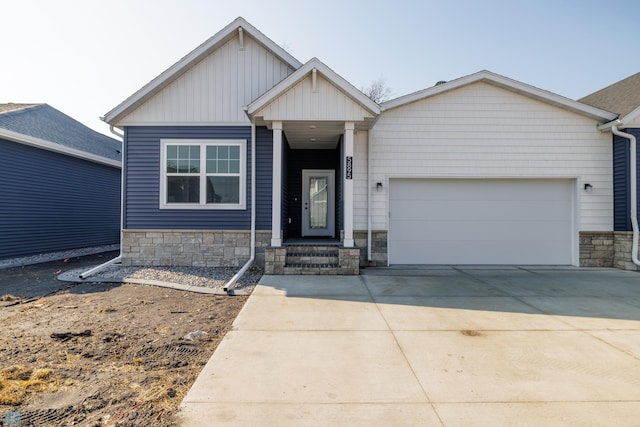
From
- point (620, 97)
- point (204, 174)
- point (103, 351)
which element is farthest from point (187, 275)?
point (620, 97)

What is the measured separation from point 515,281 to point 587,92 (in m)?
8.80

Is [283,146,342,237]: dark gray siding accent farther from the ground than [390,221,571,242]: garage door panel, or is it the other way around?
[283,146,342,237]: dark gray siding accent

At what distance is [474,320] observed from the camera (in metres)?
4.35

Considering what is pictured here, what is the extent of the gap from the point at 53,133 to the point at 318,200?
903 centimetres

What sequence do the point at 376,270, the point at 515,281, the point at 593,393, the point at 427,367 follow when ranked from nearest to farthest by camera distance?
1. the point at 593,393
2. the point at 427,367
3. the point at 515,281
4. the point at 376,270

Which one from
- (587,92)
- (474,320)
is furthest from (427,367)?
(587,92)

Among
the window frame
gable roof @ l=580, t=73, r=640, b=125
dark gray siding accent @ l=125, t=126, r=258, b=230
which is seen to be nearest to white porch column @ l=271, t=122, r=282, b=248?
dark gray siding accent @ l=125, t=126, r=258, b=230

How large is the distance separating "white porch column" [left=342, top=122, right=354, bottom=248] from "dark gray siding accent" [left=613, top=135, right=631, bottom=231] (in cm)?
672

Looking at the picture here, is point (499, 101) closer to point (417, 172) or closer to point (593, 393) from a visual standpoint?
point (417, 172)

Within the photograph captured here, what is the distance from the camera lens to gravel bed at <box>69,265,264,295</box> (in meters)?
6.55

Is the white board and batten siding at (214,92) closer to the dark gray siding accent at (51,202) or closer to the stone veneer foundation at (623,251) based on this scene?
the dark gray siding accent at (51,202)

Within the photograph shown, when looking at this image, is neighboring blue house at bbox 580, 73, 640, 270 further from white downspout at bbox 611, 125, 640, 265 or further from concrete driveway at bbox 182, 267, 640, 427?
concrete driveway at bbox 182, 267, 640, 427

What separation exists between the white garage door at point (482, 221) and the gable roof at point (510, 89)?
5.74 ft

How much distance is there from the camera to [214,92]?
27.0ft
